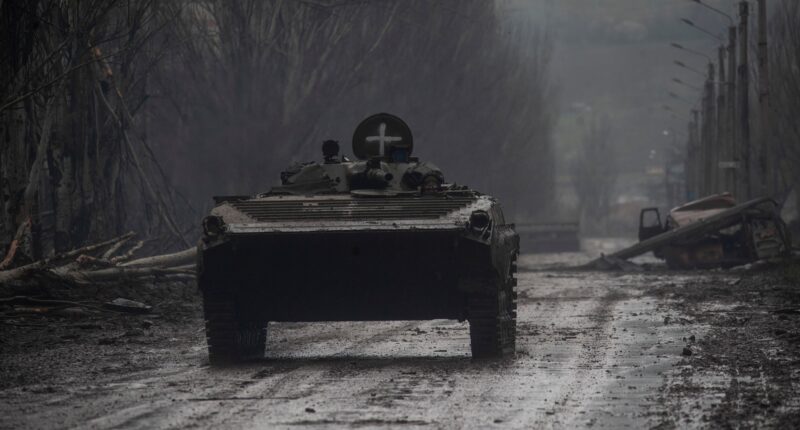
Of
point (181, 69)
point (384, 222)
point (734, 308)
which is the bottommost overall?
point (734, 308)

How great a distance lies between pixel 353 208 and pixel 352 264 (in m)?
0.51

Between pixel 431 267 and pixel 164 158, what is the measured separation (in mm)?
26177

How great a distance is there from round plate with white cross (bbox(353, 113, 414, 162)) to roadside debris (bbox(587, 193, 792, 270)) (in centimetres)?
1724

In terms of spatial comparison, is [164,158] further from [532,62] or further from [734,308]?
[532,62]

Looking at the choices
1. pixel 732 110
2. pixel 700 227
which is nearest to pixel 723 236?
pixel 700 227


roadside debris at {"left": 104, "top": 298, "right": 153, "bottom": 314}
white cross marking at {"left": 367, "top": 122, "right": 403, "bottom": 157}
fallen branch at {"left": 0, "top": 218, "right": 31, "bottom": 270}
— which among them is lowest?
roadside debris at {"left": 104, "top": 298, "right": 153, "bottom": 314}

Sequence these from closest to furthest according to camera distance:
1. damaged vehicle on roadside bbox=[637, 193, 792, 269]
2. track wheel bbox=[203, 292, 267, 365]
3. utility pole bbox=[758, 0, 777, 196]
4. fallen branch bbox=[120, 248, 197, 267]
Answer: track wheel bbox=[203, 292, 267, 365] → fallen branch bbox=[120, 248, 197, 267] → damaged vehicle on roadside bbox=[637, 193, 792, 269] → utility pole bbox=[758, 0, 777, 196]

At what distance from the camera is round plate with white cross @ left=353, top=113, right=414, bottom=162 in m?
Result: 15.5

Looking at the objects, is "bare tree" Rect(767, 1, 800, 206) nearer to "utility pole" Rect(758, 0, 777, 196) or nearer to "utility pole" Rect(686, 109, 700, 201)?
"utility pole" Rect(758, 0, 777, 196)

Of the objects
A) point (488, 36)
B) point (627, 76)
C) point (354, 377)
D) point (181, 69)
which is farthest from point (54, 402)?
point (627, 76)

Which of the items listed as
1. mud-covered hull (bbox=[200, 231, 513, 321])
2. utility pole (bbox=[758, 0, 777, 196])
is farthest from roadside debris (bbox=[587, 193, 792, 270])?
mud-covered hull (bbox=[200, 231, 513, 321])

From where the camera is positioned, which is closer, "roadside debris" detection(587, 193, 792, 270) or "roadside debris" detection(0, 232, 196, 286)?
"roadside debris" detection(0, 232, 196, 286)

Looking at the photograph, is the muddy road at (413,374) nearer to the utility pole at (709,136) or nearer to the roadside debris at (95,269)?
the roadside debris at (95,269)

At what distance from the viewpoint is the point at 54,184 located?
24.8m
